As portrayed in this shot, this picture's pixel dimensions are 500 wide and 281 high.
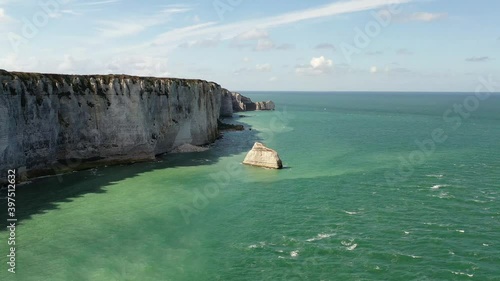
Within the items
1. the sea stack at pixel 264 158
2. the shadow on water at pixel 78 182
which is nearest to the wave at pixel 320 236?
the sea stack at pixel 264 158

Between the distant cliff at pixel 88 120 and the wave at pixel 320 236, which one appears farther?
the distant cliff at pixel 88 120

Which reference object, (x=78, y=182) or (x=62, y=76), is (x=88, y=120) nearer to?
(x=62, y=76)

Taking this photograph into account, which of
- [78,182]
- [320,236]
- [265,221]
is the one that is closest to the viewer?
[320,236]

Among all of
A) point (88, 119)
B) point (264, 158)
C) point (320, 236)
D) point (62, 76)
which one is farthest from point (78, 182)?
point (320, 236)

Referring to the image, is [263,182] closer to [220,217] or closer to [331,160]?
[220,217]

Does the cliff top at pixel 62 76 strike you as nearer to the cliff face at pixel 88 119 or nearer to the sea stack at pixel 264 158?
the cliff face at pixel 88 119

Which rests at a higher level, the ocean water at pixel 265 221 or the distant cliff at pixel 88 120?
the distant cliff at pixel 88 120

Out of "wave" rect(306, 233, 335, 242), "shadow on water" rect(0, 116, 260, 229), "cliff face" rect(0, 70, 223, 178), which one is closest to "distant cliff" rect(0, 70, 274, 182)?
"cliff face" rect(0, 70, 223, 178)
